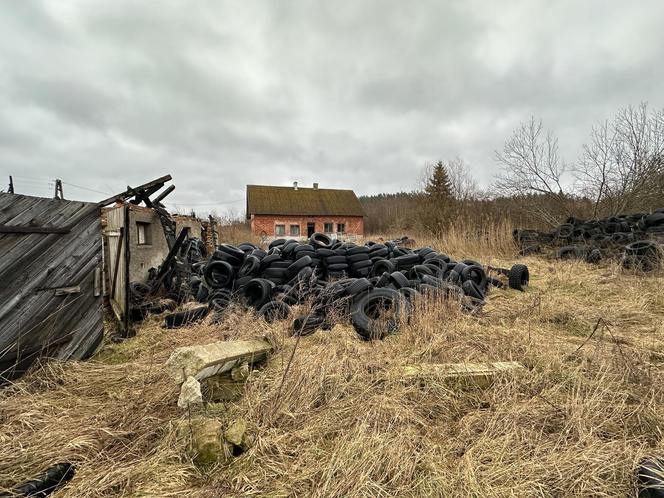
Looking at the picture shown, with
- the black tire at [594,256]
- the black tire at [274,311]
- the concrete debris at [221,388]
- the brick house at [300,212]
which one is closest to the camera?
the concrete debris at [221,388]

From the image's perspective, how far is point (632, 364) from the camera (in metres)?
2.78

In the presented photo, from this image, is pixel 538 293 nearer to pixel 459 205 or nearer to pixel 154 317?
pixel 154 317

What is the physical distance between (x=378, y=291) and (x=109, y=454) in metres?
3.58

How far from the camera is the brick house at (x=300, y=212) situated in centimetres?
3241

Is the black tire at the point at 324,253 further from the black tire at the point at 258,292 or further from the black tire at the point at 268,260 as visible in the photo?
the black tire at the point at 258,292

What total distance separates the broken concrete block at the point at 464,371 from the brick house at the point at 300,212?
29.8 meters

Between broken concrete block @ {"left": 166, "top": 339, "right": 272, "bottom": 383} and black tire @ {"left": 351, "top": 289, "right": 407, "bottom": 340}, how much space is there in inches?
57.3

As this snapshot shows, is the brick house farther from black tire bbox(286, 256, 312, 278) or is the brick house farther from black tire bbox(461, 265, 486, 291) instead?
black tire bbox(461, 265, 486, 291)

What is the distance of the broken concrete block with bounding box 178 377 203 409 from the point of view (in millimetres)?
2352

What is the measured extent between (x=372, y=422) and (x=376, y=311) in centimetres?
249

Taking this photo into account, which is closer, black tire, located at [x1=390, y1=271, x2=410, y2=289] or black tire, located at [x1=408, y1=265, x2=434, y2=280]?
black tire, located at [x1=390, y1=271, x2=410, y2=289]

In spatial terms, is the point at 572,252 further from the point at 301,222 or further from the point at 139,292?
the point at 301,222

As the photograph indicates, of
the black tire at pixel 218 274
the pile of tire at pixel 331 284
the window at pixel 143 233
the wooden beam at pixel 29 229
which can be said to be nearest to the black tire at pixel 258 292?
the pile of tire at pixel 331 284

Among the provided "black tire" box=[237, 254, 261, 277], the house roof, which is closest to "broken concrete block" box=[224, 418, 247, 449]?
"black tire" box=[237, 254, 261, 277]
